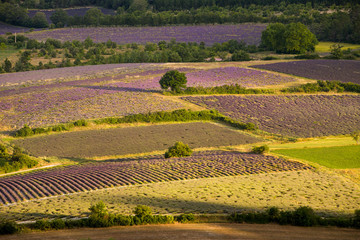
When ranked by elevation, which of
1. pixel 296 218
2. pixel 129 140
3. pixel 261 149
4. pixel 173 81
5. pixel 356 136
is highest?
pixel 173 81

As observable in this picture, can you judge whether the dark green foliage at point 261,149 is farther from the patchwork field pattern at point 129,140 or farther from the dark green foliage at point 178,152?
the dark green foliage at point 178,152

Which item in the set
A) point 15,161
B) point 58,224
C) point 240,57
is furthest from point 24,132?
point 240,57

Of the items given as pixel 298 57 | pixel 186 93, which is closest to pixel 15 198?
pixel 186 93

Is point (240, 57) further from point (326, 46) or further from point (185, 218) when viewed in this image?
point (185, 218)

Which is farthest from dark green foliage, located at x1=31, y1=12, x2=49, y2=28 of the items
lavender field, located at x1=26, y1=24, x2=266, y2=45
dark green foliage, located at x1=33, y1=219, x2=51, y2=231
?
dark green foliage, located at x1=33, y1=219, x2=51, y2=231

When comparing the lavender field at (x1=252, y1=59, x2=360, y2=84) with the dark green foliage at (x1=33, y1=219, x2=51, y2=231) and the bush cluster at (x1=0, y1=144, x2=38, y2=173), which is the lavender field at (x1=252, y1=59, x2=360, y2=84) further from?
the dark green foliage at (x1=33, y1=219, x2=51, y2=231)
